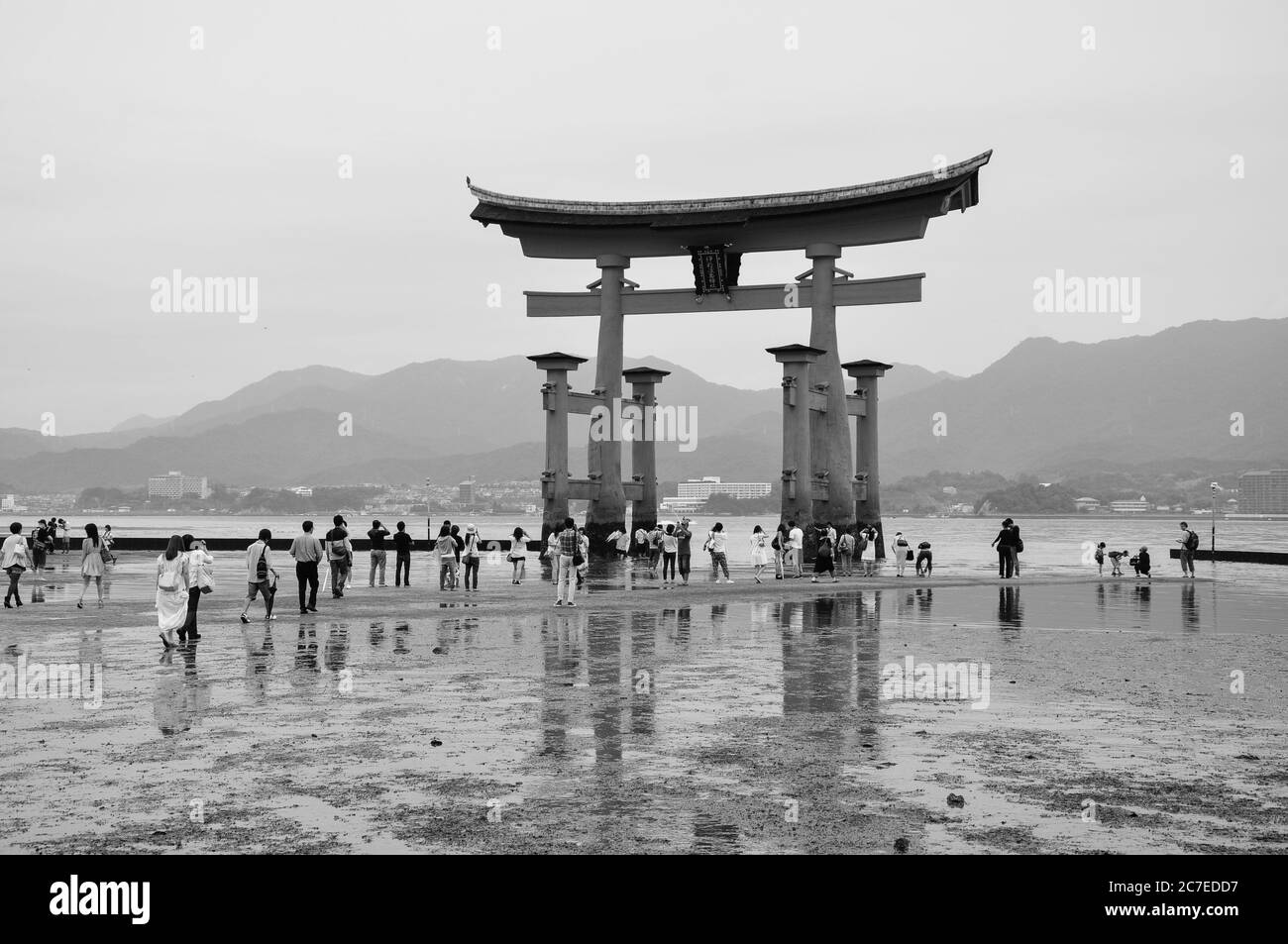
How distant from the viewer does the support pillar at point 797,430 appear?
4662 centimetres

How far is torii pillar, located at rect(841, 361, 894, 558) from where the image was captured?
180ft

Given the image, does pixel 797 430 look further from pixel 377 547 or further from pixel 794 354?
pixel 377 547

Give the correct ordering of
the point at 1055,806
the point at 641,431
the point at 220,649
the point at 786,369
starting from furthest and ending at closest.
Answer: the point at 641,431 → the point at 786,369 → the point at 220,649 → the point at 1055,806

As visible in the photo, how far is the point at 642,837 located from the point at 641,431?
Answer: 1846 inches

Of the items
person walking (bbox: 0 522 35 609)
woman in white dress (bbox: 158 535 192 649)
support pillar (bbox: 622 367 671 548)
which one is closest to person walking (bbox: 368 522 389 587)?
person walking (bbox: 0 522 35 609)

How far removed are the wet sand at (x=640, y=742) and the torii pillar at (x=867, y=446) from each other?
36.7m

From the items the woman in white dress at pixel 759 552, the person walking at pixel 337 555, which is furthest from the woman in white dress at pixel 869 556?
the person walking at pixel 337 555

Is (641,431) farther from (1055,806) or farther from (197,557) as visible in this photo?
(1055,806)

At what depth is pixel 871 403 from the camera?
54.9 m

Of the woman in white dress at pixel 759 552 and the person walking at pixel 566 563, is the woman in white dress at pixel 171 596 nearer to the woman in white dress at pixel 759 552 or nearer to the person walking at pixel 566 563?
the person walking at pixel 566 563

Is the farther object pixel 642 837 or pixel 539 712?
pixel 539 712

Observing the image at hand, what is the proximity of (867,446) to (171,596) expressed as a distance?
4350 cm

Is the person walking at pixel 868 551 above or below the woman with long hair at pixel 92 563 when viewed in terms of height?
below
